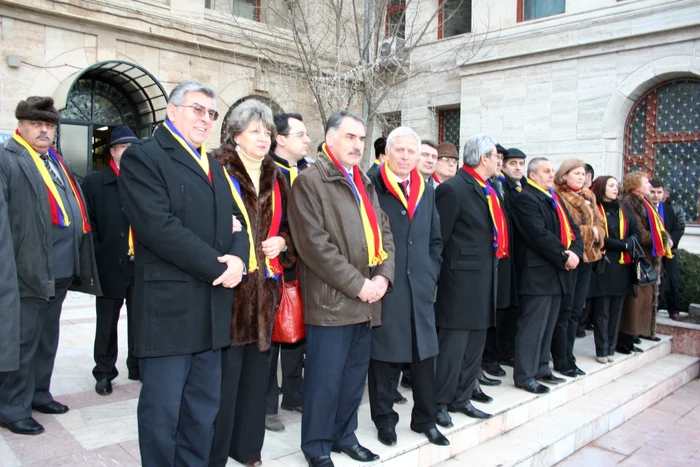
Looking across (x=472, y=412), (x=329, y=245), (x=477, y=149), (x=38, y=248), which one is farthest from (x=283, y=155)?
(x=472, y=412)

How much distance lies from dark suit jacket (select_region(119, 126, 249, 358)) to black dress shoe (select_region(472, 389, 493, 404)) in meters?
2.67

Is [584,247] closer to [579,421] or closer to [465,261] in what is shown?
[579,421]

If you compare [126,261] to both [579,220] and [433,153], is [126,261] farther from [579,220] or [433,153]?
[579,220]

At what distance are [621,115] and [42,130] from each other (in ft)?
34.2

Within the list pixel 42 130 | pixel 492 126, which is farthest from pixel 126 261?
pixel 492 126

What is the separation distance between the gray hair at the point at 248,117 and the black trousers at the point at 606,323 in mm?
4594

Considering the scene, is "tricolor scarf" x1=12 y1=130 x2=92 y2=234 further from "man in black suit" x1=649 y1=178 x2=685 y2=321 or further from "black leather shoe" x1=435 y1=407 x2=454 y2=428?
"man in black suit" x1=649 y1=178 x2=685 y2=321

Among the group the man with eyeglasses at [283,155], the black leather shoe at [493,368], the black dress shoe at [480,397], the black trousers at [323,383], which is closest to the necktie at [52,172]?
the man with eyeglasses at [283,155]

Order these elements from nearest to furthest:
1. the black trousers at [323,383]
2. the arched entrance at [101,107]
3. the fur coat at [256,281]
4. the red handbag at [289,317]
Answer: the fur coat at [256,281] → the black trousers at [323,383] → the red handbag at [289,317] → the arched entrance at [101,107]

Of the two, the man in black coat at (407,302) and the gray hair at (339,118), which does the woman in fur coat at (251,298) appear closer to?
the gray hair at (339,118)

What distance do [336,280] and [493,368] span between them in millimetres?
3032

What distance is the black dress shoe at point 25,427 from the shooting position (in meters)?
3.69

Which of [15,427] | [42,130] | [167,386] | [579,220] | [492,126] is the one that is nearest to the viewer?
[167,386]

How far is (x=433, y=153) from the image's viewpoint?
5227 millimetres
